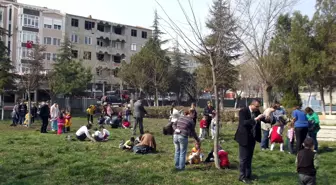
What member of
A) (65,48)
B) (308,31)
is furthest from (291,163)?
(65,48)

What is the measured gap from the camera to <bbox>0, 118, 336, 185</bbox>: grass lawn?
28.3 feet

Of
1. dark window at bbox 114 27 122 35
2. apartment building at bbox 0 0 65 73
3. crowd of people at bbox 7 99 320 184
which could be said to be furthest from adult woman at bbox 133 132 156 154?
dark window at bbox 114 27 122 35

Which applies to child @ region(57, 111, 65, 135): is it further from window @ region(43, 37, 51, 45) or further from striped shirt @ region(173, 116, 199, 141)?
window @ region(43, 37, 51, 45)

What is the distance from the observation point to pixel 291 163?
11.1m

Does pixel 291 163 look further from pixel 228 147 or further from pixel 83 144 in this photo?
pixel 83 144

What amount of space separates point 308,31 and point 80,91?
85.5 feet

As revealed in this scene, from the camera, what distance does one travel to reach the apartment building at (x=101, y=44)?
221ft

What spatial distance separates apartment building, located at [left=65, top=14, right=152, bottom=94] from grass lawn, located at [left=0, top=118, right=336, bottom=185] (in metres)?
54.9

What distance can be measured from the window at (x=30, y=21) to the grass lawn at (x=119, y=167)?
169ft

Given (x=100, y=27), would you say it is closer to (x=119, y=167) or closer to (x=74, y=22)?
(x=74, y=22)

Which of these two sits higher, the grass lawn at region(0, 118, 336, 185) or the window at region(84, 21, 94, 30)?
the window at region(84, 21, 94, 30)

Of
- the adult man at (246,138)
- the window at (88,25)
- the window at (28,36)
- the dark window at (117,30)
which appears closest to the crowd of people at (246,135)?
the adult man at (246,138)

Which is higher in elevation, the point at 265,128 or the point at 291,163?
the point at 265,128

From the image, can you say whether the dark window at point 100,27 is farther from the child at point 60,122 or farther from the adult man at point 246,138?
the adult man at point 246,138
